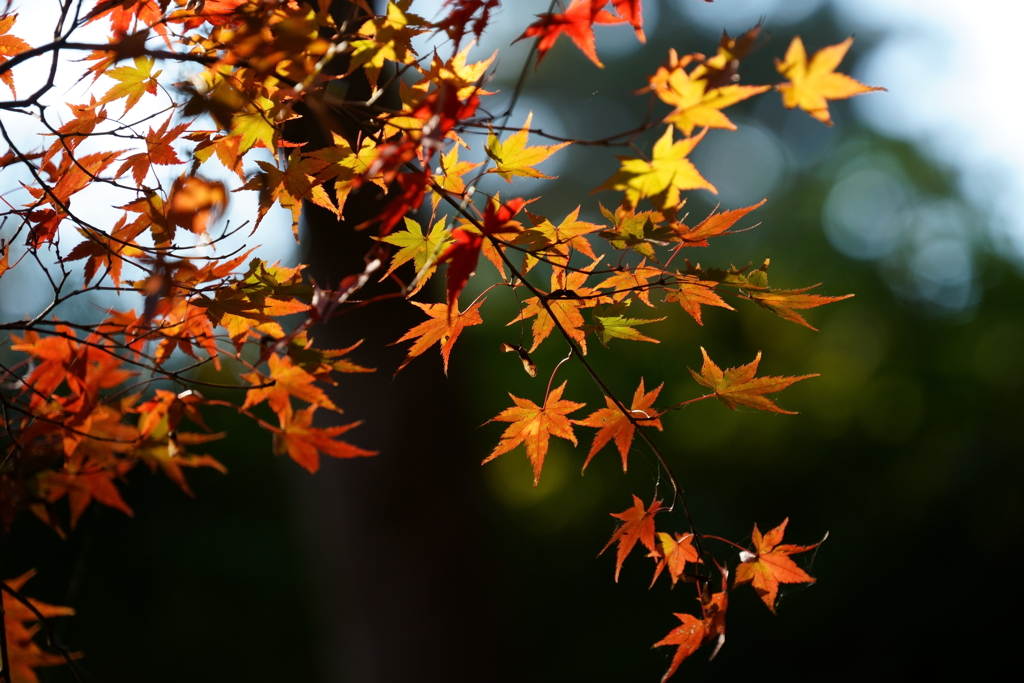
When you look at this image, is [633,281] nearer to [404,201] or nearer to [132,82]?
[404,201]

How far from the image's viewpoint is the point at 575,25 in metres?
0.71

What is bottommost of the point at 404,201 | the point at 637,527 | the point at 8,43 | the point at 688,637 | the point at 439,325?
the point at 688,637

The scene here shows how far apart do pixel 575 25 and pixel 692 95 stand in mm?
211

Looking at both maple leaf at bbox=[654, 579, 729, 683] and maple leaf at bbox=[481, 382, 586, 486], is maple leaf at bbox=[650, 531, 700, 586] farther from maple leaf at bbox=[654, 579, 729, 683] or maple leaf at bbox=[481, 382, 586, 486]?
maple leaf at bbox=[481, 382, 586, 486]

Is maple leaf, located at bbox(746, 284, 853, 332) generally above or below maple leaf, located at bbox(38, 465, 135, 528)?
below

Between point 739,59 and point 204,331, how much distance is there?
873 millimetres

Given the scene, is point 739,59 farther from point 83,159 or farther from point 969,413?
point 969,413

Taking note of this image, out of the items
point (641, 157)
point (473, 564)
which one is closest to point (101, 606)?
point (473, 564)

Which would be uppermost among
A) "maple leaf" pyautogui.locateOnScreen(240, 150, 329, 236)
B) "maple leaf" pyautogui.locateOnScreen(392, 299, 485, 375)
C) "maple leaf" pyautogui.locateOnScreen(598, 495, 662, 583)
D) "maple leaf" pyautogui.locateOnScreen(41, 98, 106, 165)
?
"maple leaf" pyautogui.locateOnScreen(41, 98, 106, 165)

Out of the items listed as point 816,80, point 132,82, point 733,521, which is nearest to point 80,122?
point 132,82

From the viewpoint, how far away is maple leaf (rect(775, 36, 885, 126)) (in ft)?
1.86

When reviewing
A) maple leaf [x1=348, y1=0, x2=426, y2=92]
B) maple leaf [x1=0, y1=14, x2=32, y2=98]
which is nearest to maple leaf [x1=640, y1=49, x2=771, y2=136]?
maple leaf [x1=348, y1=0, x2=426, y2=92]

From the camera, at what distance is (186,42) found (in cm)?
80

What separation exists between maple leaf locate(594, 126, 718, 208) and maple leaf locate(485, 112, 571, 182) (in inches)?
7.0
